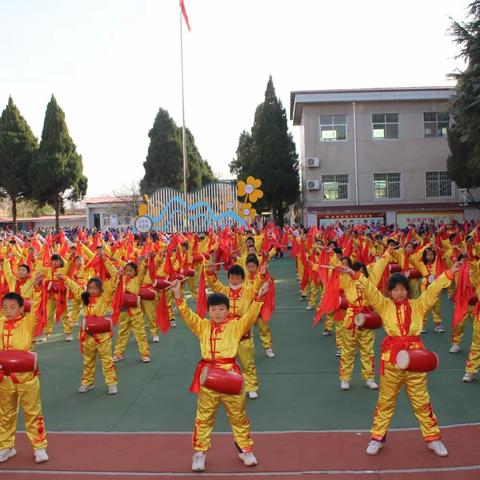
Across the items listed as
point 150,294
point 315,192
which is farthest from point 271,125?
point 150,294

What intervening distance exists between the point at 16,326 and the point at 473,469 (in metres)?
4.32

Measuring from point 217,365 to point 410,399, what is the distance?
1.79 m

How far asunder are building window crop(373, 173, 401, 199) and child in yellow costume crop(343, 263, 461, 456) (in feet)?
83.6

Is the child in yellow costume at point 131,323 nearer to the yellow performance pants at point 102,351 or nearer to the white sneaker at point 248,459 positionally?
the yellow performance pants at point 102,351

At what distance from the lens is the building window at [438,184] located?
2967cm

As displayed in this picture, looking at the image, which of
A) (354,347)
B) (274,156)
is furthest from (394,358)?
(274,156)

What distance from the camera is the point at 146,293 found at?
356 inches

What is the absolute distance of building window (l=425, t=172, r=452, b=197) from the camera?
1168 inches

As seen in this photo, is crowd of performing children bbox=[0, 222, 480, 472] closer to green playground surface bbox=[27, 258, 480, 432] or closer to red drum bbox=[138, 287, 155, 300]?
red drum bbox=[138, 287, 155, 300]

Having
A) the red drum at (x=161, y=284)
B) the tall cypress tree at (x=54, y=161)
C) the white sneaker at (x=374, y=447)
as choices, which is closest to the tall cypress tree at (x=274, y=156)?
the tall cypress tree at (x=54, y=161)

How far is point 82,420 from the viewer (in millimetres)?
6027

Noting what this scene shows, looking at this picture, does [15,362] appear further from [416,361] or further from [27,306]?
[416,361]

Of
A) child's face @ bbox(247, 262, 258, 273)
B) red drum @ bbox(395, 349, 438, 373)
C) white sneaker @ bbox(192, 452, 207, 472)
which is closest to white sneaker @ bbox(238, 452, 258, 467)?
white sneaker @ bbox(192, 452, 207, 472)

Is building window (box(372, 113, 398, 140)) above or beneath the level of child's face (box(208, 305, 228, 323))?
above
